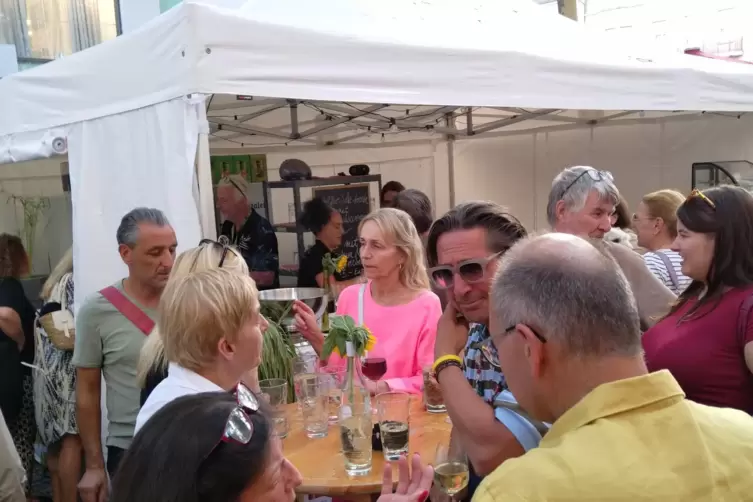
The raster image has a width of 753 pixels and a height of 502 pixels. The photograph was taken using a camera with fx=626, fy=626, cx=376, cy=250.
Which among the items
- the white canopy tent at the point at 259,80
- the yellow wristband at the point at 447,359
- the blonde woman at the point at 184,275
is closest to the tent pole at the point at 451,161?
the white canopy tent at the point at 259,80

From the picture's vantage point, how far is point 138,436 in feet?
3.75

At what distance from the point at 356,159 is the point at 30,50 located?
5.62 meters

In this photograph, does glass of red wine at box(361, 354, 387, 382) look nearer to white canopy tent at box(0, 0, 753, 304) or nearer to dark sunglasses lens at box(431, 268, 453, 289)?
dark sunglasses lens at box(431, 268, 453, 289)

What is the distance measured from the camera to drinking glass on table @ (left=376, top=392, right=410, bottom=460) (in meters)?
1.98

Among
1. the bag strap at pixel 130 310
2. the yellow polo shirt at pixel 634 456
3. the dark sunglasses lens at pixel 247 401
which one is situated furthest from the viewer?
the bag strap at pixel 130 310

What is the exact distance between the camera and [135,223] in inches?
104

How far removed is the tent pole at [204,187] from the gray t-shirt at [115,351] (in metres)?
0.47

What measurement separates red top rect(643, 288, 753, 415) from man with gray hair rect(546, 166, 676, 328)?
2.09 ft

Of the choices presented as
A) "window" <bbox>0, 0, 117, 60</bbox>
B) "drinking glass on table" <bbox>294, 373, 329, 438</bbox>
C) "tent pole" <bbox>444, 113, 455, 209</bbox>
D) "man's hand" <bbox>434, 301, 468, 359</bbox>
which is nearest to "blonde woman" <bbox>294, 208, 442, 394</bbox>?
"drinking glass on table" <bbox>294, 373, 329, 438</bbox>

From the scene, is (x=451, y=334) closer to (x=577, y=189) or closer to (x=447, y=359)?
(x=447, y=359)

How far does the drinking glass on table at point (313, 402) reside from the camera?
229 cm

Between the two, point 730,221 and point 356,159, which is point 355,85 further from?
point 356,159

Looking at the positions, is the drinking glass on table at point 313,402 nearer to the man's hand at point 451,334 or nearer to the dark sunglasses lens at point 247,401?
the man's hand at point 451,334

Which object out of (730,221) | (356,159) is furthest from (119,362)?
(356,159)
